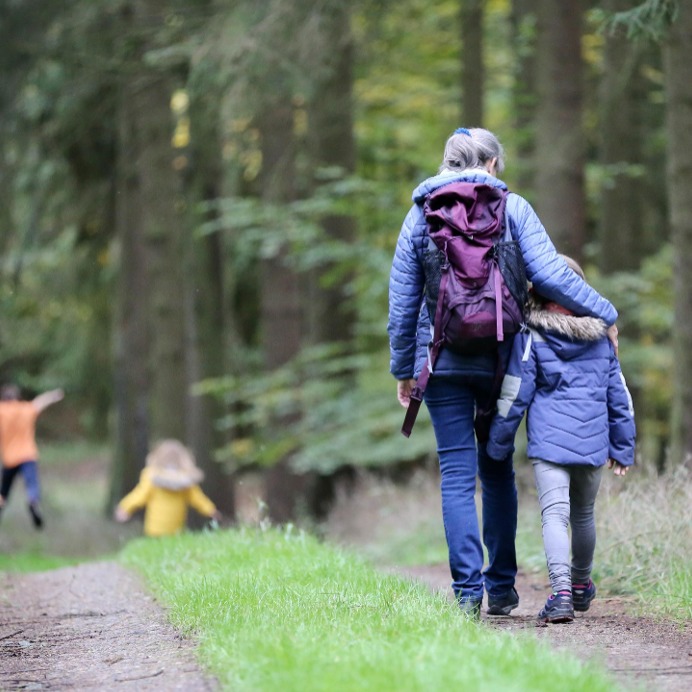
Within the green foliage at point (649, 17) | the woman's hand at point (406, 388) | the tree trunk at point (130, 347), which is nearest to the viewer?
the woman's hand at point (406, 388)

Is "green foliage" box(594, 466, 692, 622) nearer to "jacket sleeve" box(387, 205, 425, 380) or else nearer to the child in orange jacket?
"jacket sleeve" box(387, 205, 425, 380)

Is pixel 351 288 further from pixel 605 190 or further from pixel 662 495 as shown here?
pixel 662 495

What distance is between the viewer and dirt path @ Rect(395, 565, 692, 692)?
4.41 meters

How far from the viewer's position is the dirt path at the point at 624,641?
441 centimetres

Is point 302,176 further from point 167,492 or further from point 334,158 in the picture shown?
point 167,492

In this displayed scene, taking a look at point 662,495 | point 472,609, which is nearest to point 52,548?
point 662,495

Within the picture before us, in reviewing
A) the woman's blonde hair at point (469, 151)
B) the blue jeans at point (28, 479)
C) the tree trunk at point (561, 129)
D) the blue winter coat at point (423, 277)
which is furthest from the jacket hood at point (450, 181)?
the blue jeans at point (28, 479)

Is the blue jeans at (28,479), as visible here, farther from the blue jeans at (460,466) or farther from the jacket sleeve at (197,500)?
the blue jeans at (460,466)

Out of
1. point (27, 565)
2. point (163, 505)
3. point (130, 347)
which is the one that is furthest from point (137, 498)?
point (130, 347)

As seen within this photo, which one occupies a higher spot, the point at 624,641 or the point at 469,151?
the point at 469,151

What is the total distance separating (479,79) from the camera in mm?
16156

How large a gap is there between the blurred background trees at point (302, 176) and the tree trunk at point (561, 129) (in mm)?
21

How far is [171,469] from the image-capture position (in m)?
12.4

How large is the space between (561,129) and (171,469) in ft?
16.6
